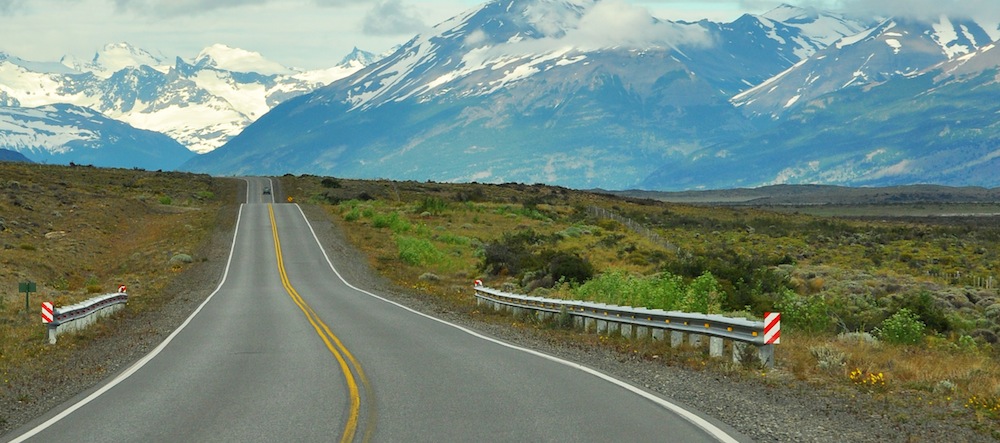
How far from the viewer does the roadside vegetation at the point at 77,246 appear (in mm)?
21719

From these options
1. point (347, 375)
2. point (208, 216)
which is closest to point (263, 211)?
point (208, 216)

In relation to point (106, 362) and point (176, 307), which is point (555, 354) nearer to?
point (106, 362)

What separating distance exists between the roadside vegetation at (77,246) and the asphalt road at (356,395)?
1655 mm

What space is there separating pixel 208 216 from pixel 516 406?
2552 inches

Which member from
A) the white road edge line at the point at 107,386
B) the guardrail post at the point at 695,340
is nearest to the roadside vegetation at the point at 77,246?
the white road edge line at the point at 107,386

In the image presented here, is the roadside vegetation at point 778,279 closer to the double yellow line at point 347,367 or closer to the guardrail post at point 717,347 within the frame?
the guardrail post at point 717,347

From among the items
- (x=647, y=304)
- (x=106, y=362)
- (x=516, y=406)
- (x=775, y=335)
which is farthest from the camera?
(x=647, y=304)

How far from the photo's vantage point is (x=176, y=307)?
3203 cm

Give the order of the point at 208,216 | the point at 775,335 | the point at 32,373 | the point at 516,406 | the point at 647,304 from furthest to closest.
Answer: the point at 208,216, the point at 647,304, the point at 32,373, the point at 775,335, the point at 516,406

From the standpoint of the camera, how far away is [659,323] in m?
18.9

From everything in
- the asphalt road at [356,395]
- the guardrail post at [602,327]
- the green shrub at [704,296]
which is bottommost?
the asphalt road at [356,395]

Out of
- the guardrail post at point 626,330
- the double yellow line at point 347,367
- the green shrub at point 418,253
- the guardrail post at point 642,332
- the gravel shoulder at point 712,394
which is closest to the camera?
the gravel shoulder at point 712,394

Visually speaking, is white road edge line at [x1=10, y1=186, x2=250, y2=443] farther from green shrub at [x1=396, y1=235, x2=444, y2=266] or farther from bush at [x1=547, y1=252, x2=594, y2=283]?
green shrub at [x1=396, y1=235, x2=444, y2=266]

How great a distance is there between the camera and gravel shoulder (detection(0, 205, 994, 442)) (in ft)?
37.8
